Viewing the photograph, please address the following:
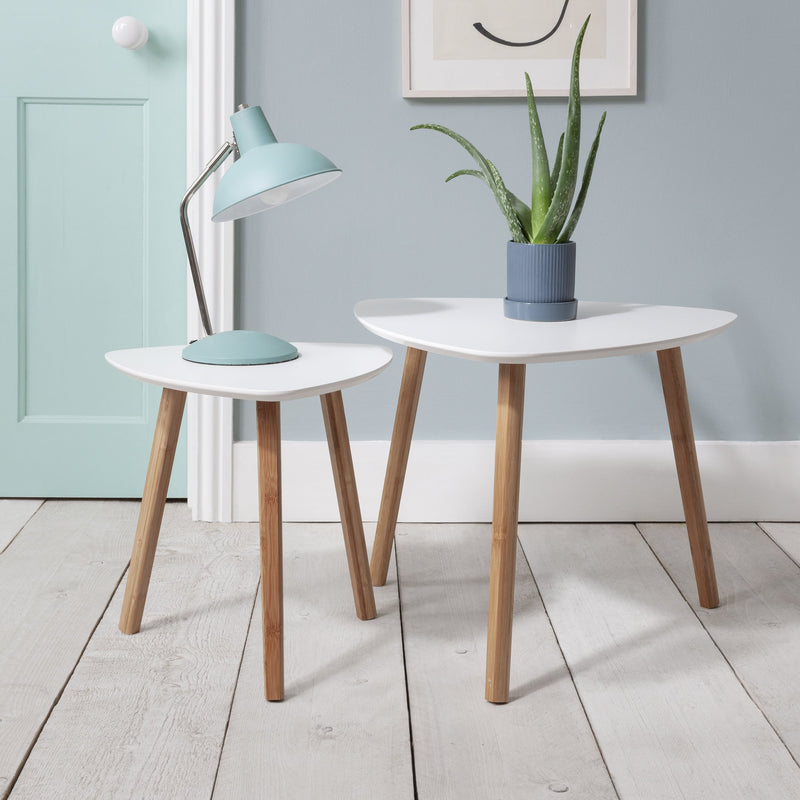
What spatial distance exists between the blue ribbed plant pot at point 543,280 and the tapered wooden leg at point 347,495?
1.02 feet

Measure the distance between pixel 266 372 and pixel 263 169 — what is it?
10.4 inches

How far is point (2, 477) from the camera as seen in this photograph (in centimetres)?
203

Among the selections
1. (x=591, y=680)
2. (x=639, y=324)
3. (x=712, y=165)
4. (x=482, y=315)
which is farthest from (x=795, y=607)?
(x=712, y=165)

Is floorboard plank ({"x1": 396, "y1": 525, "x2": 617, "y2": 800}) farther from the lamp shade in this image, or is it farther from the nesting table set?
the lamp shade

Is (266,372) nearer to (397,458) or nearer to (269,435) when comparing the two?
(269,435)

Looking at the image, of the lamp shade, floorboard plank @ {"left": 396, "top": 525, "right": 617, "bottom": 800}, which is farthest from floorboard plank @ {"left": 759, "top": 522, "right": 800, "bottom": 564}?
the lamp shade

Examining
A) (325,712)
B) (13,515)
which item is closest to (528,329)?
(325,712)

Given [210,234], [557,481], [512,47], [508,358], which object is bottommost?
[557,481]

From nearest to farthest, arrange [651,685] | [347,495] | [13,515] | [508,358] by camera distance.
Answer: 1. [508,358]
2. [651,685]
3. [347,495]
4. [13,515]

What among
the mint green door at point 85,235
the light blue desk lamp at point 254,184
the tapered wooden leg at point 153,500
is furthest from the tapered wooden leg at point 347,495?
the mint green door at point 85,235

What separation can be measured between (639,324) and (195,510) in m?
1.01

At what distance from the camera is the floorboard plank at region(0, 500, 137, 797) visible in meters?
1.20

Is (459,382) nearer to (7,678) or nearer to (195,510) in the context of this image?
(195,510)

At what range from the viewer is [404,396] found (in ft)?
5.11
